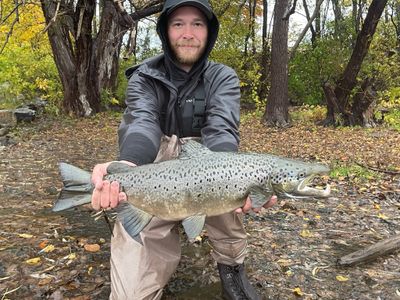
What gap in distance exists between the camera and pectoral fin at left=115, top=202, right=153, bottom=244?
2.97m

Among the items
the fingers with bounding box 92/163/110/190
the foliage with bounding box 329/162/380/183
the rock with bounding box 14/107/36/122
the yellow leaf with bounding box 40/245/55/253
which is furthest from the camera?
the rock with bounding box 14/107/36/122

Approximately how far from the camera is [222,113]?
3613 mm

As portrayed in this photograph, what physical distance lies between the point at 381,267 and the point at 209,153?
2296 millimetres

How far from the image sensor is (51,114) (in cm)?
1594

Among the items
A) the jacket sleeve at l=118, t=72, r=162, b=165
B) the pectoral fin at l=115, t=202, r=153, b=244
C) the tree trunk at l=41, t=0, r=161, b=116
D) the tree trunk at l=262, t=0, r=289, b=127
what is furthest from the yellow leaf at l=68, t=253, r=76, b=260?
the tree trunk at l=41, t=0, r=161, b=116

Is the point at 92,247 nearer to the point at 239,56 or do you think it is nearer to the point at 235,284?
the point at 235,284

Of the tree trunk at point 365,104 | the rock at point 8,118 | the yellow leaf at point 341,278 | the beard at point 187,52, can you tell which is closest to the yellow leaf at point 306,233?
the yellow leaf at point 341,278

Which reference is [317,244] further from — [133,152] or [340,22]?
[340,22]

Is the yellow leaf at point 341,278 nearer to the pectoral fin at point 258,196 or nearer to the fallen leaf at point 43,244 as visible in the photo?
the pectoral fin at point 258,196

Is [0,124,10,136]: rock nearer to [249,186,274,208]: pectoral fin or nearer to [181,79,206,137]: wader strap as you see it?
[181,79,206,137]: wader strap

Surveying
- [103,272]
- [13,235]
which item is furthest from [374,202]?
[13,235]

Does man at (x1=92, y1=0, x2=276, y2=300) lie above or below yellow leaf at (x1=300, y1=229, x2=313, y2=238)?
above

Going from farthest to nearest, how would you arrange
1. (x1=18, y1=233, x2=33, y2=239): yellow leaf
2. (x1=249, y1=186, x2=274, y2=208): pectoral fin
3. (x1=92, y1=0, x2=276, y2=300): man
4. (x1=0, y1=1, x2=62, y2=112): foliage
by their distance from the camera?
(x1=0, y1=1, x2=62, y2=112): foliage, (x1=18, y1=233, x2=33, y2=239): yellow leaf, (x1=92, y1=0, x2=276, y2=300): man, (x1=249, y1=186, x2=274, y2=208): pectoral fin

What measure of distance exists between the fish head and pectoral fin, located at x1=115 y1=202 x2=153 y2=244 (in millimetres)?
912
